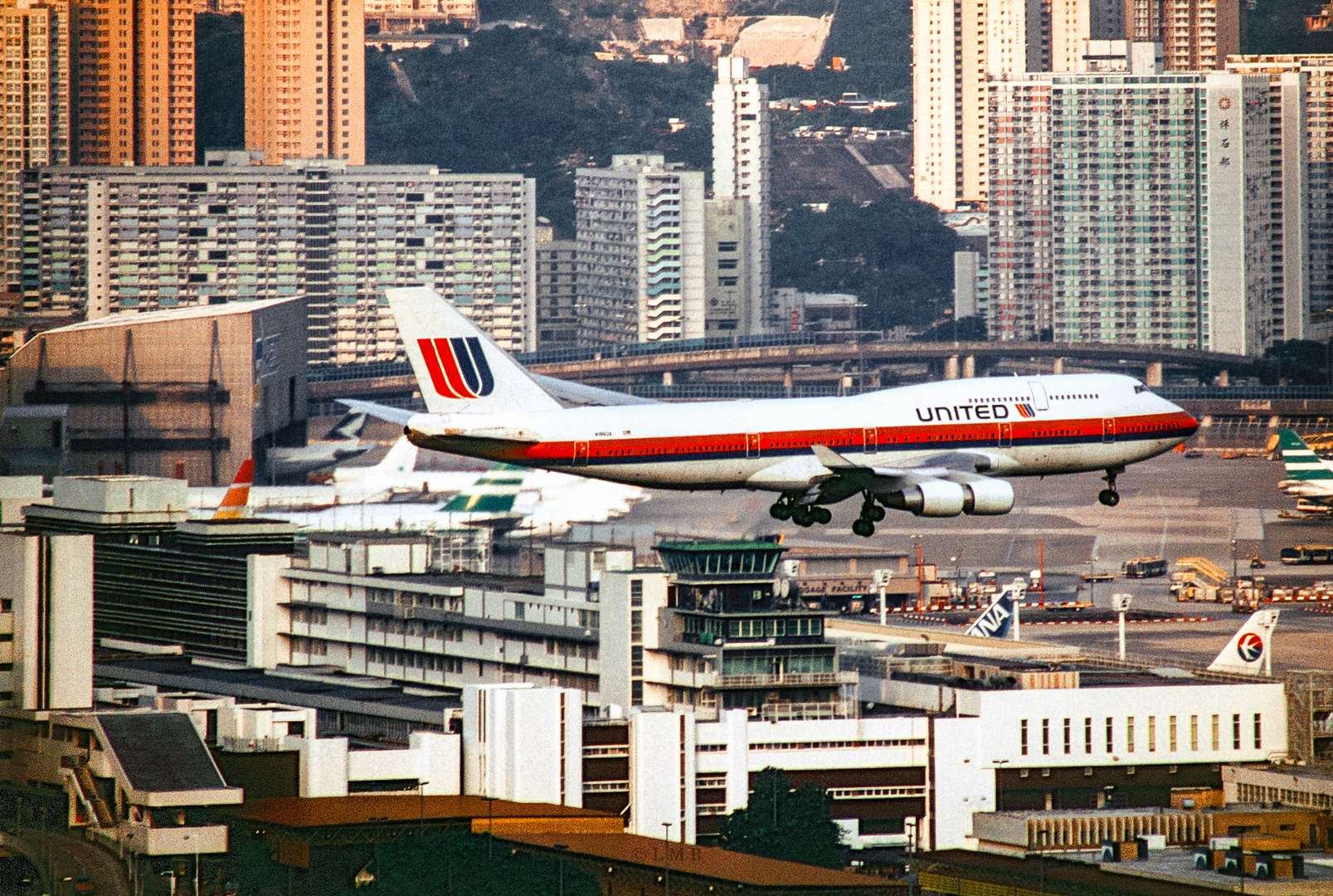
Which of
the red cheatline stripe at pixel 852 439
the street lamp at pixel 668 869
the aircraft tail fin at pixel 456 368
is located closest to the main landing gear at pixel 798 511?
the red cheatline stripe at pixel 852 439

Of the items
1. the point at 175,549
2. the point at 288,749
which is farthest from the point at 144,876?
the point at 175,549

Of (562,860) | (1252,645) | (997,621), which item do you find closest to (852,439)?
(562,860)

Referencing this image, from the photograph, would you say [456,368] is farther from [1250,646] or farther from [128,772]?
[1250,646]

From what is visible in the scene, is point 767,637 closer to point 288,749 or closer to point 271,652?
point 288,749

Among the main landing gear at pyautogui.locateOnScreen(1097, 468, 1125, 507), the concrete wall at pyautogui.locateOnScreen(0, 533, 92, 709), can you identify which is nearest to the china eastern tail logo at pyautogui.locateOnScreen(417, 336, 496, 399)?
the main landing gear at pyautogui.locateOnScreen(1097, 468, 1125, 507)

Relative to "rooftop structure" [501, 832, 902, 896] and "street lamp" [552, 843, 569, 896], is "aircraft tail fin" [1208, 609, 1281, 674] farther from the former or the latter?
"street lamp" [552, 843, 569, 896]

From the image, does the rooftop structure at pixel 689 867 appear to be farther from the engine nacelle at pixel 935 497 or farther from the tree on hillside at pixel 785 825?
the engine nacelle at pixel 935 497
